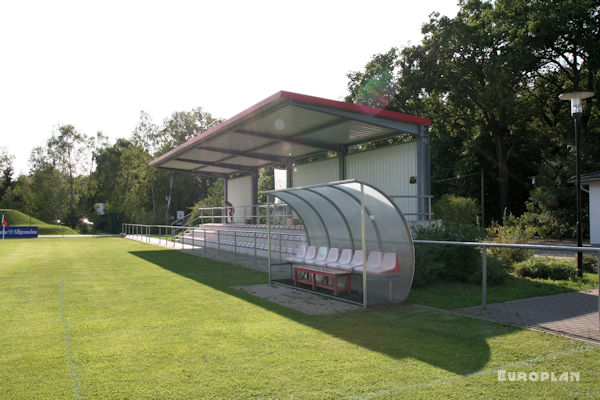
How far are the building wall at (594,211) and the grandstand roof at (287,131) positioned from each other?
1059 centimetres

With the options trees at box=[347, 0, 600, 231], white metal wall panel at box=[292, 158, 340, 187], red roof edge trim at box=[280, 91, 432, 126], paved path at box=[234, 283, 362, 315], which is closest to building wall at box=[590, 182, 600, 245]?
trees at box=[347, 0, 600, 231]

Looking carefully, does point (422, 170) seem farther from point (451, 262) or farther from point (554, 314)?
point (554, 314)

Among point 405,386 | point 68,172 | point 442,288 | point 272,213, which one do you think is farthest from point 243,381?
point 68,172

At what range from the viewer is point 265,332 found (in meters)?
5.74

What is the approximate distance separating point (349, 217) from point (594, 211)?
1587cm

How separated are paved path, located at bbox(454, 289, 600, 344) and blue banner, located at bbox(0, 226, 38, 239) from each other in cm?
3629

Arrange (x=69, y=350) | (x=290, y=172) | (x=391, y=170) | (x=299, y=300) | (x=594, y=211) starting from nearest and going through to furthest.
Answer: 1. (x=69, y=350)
2. (x=299, y=300)
3. (x=391, y=170)
4. (x=594, y=211)
5. (x=290, y=172)

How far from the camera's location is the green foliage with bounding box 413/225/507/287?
917 cm

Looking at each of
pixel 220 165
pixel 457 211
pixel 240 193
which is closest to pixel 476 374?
pixel 457 211

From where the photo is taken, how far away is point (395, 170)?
592 inches

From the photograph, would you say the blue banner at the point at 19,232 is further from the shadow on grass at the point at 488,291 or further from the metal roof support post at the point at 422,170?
the shadow on grass at the point at 488,291

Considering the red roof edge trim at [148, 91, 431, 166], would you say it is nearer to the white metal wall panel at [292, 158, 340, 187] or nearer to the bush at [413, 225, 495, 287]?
the bush at [413, 225, 495, 287]

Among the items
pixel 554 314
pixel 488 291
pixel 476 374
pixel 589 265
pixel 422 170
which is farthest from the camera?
pixel 422 170

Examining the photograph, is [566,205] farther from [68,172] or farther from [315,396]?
[68,172]
